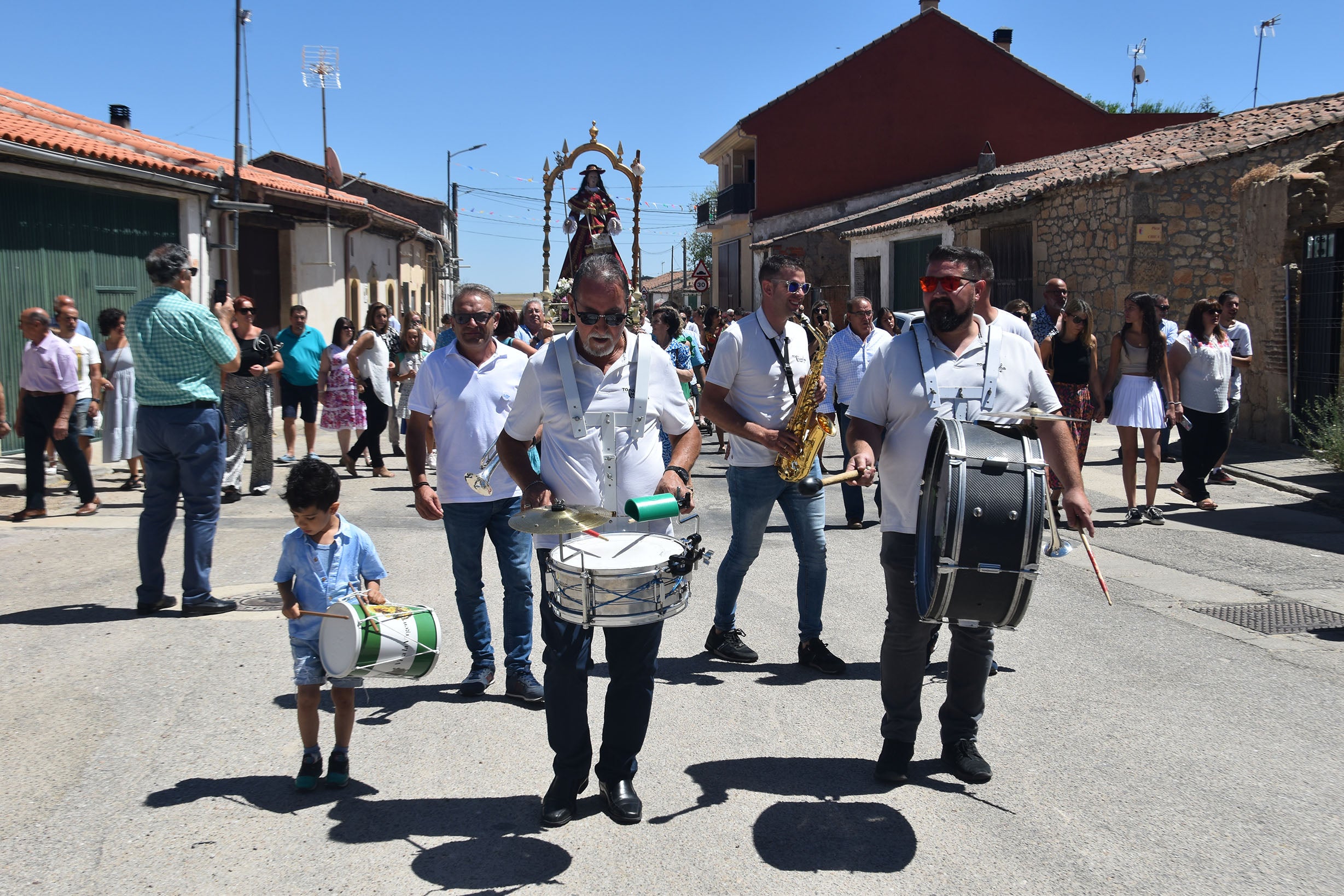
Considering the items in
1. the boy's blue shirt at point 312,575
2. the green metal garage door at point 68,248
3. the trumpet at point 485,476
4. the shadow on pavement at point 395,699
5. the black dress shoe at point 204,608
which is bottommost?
the shadow on pavement at point 395,699

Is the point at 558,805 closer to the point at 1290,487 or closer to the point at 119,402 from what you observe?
the point at 119,402

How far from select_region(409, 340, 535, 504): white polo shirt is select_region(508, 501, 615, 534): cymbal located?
1661 mm

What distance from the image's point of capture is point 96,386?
997 cm

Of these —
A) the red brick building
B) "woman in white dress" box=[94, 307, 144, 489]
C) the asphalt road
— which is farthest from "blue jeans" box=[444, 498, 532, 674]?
the red brick building

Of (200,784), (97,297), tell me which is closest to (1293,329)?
(200,784)

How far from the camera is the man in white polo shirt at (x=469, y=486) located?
16.6 feet

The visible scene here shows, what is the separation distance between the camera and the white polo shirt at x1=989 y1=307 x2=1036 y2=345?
15.3 ft

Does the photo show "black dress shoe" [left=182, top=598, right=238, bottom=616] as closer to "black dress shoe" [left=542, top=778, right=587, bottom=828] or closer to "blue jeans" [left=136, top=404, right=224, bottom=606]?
"blue jeans" [left=136, top=404, right=224, bottom=606]

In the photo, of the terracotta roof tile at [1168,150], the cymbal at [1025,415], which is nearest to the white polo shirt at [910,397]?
the cymbal at [1025,415]

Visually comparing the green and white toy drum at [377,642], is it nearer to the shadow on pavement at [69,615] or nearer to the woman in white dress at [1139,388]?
the shadow on pavement at [69,615]

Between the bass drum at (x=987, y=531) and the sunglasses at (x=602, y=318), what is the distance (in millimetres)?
1183

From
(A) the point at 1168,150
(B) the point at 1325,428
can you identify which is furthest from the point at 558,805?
(A) the point at 1168,150

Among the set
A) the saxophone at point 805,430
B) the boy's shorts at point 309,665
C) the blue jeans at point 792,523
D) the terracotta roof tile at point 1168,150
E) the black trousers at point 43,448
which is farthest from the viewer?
the terracotta roof tile at point 1168,150

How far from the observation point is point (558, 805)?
3.79 metres
